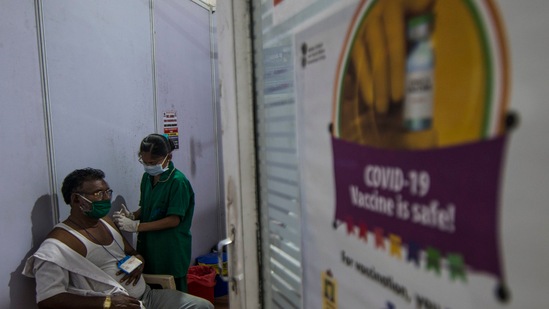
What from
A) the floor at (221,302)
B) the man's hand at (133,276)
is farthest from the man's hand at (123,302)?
the floor at (221,302)

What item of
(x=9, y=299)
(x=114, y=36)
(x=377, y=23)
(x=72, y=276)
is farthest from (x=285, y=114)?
(x=114, y=36)

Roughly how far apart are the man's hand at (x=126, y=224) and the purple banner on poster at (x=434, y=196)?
7.11ft

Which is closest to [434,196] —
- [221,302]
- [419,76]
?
[419,76]

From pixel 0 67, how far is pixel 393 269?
2.14 m

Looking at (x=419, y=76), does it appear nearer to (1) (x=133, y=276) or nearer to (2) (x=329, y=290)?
(2) (x=329, y=290)

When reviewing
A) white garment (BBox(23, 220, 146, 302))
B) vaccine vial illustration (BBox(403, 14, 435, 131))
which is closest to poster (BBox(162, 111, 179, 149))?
white garment (BBox(23, 220, 146, 302))

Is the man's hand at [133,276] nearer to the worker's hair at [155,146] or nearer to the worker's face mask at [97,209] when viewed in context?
the worker's face mask at [97,209]

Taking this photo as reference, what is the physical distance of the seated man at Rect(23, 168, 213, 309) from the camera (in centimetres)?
191

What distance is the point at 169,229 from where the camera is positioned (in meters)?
2.61

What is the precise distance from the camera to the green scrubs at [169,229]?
8.45 ft

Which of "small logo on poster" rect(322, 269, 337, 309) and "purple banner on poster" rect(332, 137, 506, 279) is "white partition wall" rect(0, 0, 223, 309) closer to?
"small logo on poster" rect(322, 269, 337, 309)

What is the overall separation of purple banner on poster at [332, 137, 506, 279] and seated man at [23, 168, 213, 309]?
1.79 meters

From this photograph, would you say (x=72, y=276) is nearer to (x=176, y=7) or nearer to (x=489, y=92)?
(x=489, y=92)

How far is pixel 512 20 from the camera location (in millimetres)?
437
